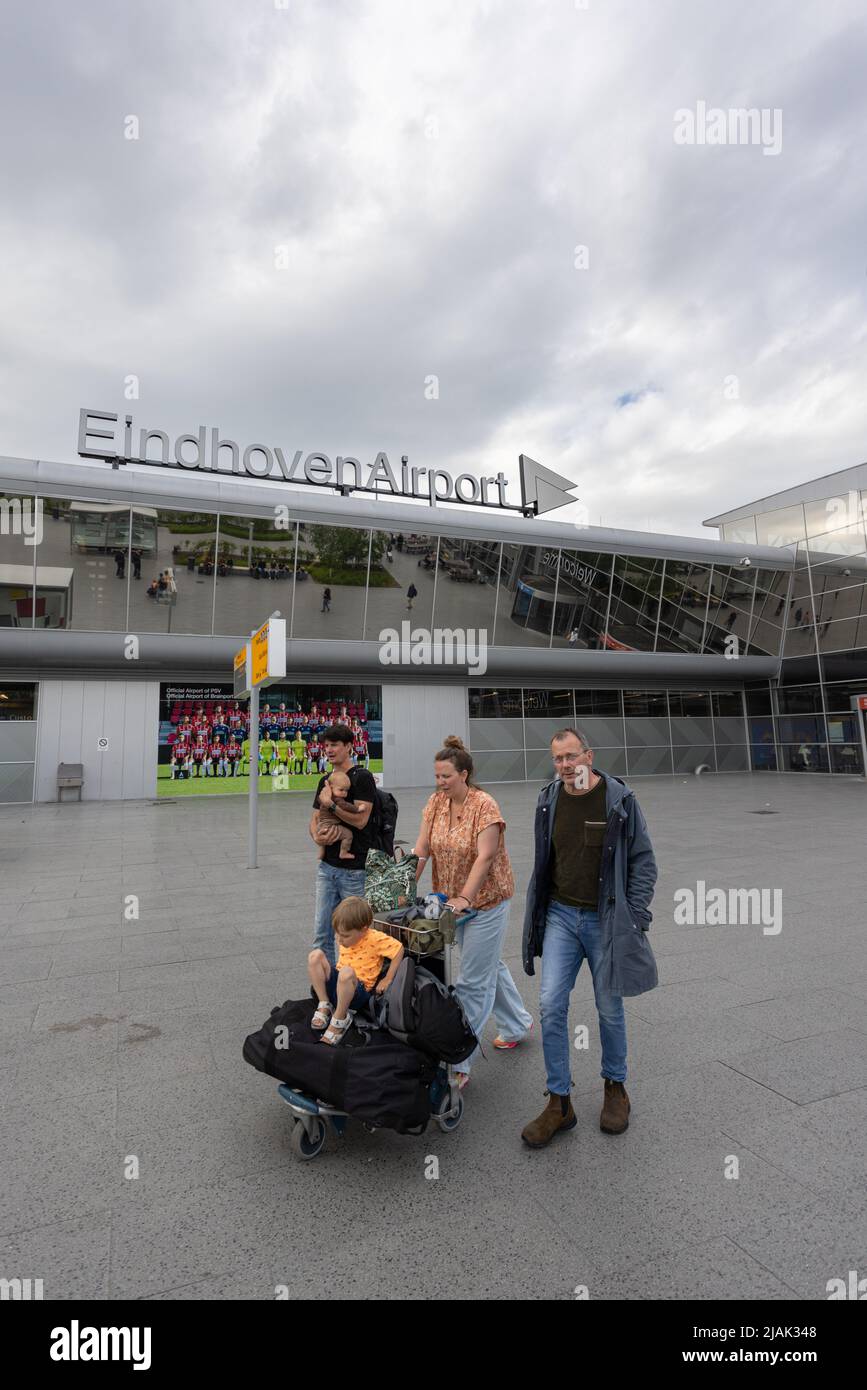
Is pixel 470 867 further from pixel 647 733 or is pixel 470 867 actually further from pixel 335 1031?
pixel 647 733

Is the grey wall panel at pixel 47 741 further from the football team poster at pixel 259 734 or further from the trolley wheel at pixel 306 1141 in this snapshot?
the trolley wheel at pixel 306 1141

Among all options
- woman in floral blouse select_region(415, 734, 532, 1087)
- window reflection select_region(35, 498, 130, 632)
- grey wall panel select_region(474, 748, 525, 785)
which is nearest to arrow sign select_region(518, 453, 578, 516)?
grey wall panel select_region(474, 748, 525, 785)

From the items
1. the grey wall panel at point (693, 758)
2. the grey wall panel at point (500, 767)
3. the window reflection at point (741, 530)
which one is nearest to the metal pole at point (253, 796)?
the grey wall panel at point (500, 767)

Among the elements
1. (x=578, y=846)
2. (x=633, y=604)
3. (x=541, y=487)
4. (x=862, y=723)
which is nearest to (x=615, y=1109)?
(x=578, y=846)

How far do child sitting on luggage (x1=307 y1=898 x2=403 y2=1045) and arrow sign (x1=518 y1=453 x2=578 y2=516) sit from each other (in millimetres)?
27932

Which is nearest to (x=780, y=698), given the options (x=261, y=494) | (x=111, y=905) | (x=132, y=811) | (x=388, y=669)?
(x=388, y=669)

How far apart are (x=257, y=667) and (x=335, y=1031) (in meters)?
7.58

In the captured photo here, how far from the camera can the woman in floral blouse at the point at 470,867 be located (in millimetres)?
3561

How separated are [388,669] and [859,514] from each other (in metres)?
18.8

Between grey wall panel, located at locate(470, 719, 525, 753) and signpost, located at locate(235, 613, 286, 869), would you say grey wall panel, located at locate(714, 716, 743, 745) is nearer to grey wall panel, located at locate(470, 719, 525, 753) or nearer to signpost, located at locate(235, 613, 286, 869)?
grey wall panel, located at locate(470, 719, 525, 753)

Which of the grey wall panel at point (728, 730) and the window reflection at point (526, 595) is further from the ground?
the window reflection at point (526, 595)

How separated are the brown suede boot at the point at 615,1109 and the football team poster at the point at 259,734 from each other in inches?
734

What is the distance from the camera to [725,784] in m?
24.7

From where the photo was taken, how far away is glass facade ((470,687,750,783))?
26.3 m
